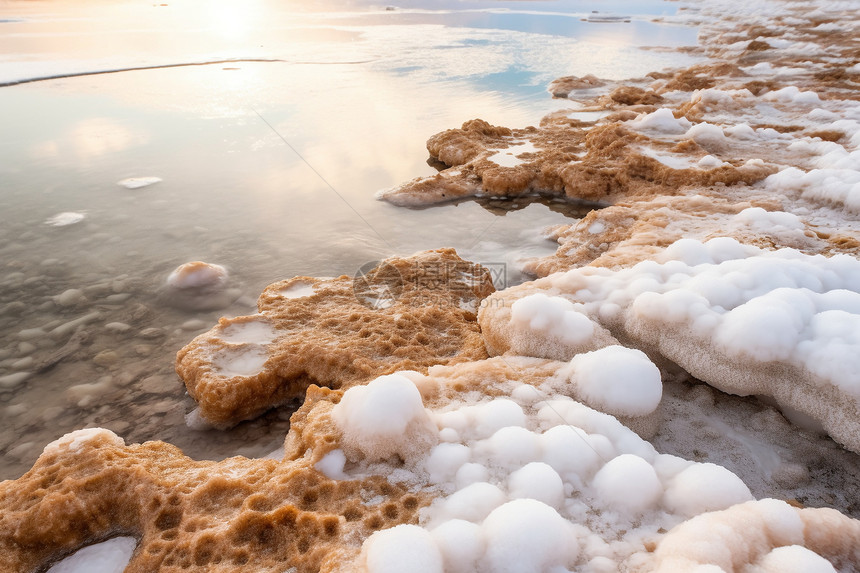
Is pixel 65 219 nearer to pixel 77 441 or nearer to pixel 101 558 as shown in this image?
pixel 77 441

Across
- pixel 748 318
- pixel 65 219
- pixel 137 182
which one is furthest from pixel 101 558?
pixel 137 182

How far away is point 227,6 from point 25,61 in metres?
20.4

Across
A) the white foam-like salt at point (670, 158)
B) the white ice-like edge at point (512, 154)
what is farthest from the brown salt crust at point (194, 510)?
the white foam-like salt at point (670, 158)

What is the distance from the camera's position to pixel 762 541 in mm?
1258

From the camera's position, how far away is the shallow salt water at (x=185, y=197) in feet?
9.12

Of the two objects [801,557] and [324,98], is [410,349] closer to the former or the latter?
[801,557]

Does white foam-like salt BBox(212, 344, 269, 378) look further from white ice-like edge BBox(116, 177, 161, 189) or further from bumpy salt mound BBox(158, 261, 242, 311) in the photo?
white ice-like edge BBox(116, 177, 161, 189)

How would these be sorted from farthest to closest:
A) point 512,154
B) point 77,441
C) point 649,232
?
point 512,154
point 649,232
point 77,441

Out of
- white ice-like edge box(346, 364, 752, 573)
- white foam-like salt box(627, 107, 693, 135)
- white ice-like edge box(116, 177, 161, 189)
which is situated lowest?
white ice-like edge box(116, 177, 161, 189)

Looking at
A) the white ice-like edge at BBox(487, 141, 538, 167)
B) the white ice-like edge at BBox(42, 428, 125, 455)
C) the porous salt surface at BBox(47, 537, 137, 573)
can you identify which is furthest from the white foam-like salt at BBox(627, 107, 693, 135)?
the porous salt surface at BBox(47, 537, 137, 573)

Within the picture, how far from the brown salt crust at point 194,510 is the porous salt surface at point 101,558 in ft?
0.09

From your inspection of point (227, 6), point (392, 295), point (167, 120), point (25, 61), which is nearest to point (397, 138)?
point (167, 120)

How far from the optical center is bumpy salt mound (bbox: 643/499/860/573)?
1185 millimetres

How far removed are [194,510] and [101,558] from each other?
33 centimetres
